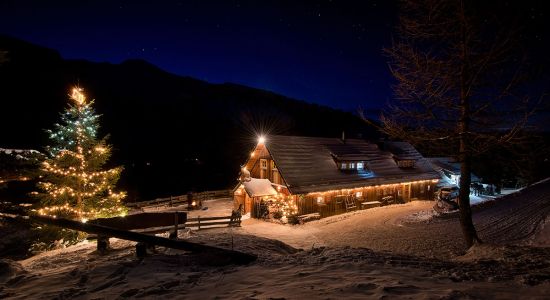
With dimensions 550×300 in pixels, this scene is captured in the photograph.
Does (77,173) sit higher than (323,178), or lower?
higher

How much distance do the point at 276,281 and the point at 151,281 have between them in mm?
2873

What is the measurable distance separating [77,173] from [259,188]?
1352 cm

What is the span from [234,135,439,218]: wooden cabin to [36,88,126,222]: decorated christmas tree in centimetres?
1133

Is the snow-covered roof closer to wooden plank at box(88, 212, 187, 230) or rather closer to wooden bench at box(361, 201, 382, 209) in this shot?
wooden bench at box(361, 201, 382, 209)

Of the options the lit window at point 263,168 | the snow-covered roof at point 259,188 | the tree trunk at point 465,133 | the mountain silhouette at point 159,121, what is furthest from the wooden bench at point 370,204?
the tree trunk at point 465,133

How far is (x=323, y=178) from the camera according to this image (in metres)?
25.9

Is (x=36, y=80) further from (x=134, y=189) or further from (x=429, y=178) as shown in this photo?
(x=429, y=178)

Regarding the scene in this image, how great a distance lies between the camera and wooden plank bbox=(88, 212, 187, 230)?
11.4 meters

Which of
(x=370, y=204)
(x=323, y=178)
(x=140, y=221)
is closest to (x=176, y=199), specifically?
(x=323, y=178)

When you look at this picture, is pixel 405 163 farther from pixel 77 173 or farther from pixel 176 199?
pixel 77 173

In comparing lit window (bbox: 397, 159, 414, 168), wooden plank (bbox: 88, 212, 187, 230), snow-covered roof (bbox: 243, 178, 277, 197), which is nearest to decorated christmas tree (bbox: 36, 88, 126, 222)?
wooden plank (bbox: 88, 212, 187, 230)

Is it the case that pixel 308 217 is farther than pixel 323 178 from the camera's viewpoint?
No

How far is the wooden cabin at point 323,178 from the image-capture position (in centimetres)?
2469

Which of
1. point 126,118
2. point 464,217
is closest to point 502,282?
point 464,217
